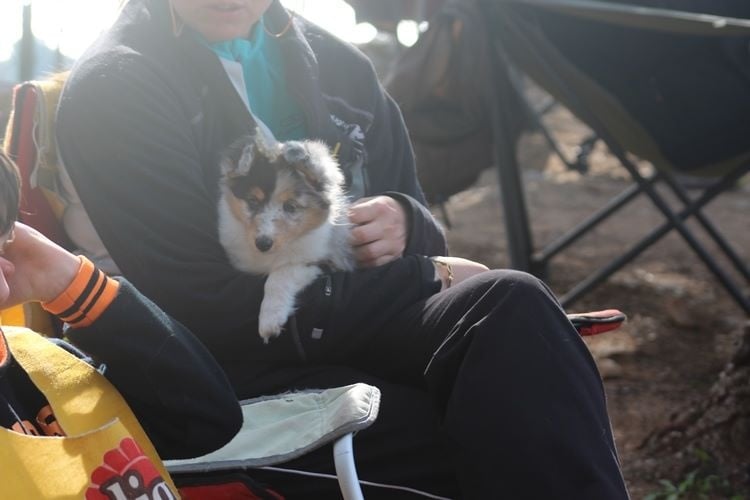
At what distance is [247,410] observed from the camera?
1.89 meters

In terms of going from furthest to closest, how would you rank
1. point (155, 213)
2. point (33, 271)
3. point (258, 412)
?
point (155, 213) → point (258, 412) → point (33, 271)

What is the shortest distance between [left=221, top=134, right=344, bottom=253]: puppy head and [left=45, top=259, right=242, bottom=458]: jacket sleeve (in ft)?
2.20

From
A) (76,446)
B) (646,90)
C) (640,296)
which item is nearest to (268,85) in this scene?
(76,446)

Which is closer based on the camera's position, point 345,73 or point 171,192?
point 171,192

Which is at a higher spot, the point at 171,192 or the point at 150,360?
the point at 171,192

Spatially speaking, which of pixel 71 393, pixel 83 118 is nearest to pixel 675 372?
pixel 83 118

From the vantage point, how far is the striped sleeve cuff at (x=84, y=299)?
5.17ft

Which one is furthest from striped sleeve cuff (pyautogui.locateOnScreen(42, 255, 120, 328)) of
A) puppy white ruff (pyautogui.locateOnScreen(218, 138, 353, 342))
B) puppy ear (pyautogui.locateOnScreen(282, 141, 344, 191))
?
puppy ear (pyautogui.locateOnScreen(282, 141, 344, 191))

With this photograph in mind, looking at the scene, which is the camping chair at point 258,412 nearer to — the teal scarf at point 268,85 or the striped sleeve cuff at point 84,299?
the striped sleeve cuff at point 84,299

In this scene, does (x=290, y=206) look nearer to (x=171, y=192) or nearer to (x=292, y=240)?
(x=292, y=240)

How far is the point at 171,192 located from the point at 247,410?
470mm

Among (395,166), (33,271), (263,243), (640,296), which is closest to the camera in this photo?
(33,271)

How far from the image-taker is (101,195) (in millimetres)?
2066

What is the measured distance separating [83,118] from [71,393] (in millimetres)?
705
